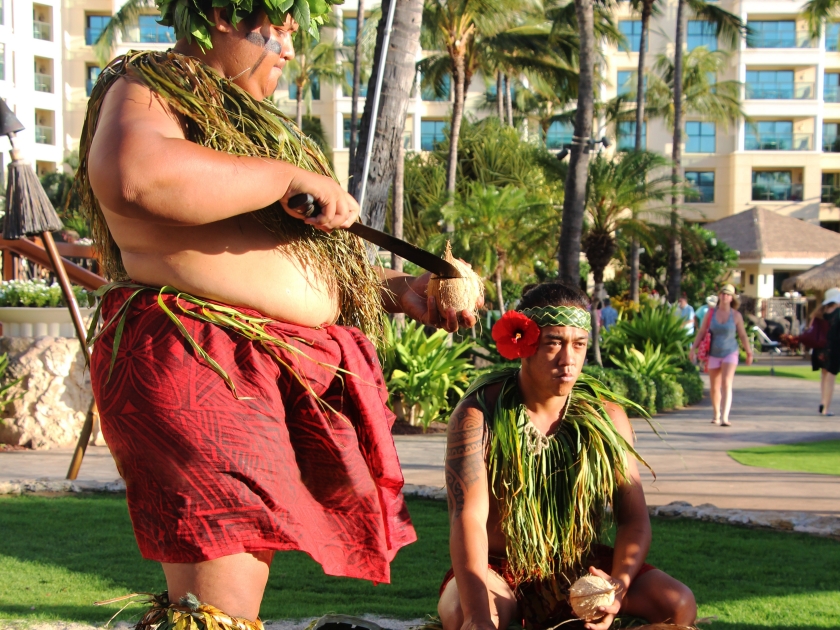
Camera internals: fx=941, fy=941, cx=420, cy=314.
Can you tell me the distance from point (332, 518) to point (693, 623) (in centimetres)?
151

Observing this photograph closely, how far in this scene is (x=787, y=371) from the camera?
65.1 feet

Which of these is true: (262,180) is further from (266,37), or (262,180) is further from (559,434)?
(559,434)

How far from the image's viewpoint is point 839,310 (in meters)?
12.6

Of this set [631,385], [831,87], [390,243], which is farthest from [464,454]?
[831,87]

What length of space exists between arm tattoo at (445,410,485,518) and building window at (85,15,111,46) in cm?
4964

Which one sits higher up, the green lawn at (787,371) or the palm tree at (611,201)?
the palm tree at (611,201)

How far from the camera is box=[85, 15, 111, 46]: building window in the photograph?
4781 cm

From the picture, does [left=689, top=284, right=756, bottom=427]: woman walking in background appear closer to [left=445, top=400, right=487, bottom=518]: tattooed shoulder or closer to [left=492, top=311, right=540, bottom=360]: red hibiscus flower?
[left=492, top=311, right=540, bottom=360]: red hibiscus flower

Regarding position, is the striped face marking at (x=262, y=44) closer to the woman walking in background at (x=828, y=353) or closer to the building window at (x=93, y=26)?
the woman walking in background at (x=828, y=353)

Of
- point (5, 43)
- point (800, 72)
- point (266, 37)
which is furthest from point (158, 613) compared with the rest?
point (800, 72)

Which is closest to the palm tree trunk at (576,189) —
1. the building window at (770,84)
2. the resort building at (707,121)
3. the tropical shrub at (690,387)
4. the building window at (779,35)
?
the tropical shrub at (690,387)

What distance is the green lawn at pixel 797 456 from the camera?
8.47 meters

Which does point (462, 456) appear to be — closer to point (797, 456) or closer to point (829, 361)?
point (797, 456)

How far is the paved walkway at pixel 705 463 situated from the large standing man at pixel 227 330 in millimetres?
3053
